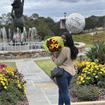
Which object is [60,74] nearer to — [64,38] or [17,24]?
[64,38]

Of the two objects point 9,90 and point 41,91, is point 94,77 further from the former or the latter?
point 9,90

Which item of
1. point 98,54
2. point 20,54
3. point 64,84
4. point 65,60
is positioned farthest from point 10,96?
point 20,54

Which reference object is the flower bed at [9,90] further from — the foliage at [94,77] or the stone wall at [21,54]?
the stone wall at [21,54]

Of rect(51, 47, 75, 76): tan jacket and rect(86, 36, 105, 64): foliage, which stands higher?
rect(51, 47, 75, 76): tan jacket

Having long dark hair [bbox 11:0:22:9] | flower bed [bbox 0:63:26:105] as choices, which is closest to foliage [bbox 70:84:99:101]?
flower bed [bbox 0:63:26:105]

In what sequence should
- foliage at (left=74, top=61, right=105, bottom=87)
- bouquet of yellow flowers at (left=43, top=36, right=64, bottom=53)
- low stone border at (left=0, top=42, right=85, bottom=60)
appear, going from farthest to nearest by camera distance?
low stone border at (left=0, top=42, right=85, bottom=60), foliage at (left=74, top=61, right=105, bottom=87), bouquet of yellow flowers at (left=43, top=36, right=64, bottom=53)

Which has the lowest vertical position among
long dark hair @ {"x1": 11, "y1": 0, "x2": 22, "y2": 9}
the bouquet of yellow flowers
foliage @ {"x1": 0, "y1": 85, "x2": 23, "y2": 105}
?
foliage @ {"x1": 0, "y1": 85, "x2": 23, "y2": 105}

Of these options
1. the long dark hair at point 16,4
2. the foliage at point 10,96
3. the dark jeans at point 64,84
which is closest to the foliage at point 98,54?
the dark jeans at point 64,84

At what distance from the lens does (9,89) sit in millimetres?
3594

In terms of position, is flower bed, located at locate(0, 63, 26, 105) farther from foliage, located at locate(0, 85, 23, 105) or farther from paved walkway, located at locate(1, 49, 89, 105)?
paved walkway, located at locate(1, 49, 89, 105)

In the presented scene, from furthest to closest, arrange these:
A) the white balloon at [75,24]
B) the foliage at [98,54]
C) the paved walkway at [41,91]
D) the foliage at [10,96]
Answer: the white balloon at [75,24], the foliage at [98,54], the paved walkway at [41,91], the foliage at [10,96]

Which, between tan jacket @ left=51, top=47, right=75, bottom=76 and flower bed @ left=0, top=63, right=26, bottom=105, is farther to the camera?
flower bed @ left=0, top=63, right=26, bottom=105

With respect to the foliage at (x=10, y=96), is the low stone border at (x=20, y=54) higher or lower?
lower

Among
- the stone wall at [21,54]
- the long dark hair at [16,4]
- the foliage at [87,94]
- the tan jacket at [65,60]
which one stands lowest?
the stone wall at [21,54]
